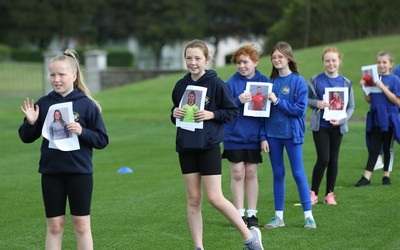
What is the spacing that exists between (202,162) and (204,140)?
7.5 inches

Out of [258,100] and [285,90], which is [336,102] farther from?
[258,100]

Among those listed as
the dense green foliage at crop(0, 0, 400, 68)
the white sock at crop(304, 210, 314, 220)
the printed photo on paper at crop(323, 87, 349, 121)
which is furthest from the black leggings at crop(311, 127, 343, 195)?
the dense green foliage at crop(0, 0, 400, 68)

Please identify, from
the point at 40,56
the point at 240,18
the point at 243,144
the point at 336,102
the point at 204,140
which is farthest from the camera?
the point at 240,18

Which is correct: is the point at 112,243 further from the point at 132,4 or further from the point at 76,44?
the point at 76,44

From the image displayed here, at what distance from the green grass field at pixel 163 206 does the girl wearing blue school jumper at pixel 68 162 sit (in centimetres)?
173

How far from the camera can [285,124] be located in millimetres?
9797

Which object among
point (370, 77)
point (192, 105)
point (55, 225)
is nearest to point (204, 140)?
point (192, 105)

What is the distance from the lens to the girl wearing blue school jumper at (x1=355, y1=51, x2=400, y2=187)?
42.7 feet

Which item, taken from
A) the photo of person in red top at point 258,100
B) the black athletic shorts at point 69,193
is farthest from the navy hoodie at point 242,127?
the black athletic shorts at point 69,193

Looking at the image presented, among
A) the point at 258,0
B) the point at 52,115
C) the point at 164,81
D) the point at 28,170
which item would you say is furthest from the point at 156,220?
the point at 258,0

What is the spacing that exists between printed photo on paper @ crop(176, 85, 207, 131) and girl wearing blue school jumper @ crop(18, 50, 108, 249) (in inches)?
37.3

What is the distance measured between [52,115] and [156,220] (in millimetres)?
3343

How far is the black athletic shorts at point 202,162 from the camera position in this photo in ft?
26.7

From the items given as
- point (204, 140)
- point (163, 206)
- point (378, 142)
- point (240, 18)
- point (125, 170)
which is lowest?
point (125, 170)
